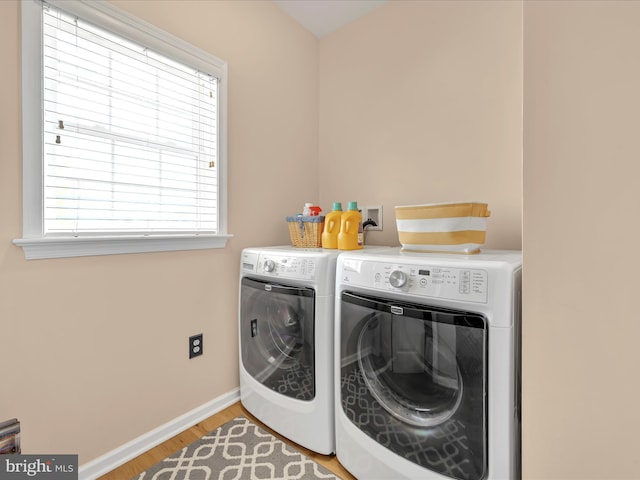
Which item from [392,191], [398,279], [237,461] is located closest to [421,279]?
[398,279]

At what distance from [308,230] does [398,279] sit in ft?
2.88

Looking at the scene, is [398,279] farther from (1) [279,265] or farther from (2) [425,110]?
(2) [425,110]

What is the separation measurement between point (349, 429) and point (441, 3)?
2296 millimetres

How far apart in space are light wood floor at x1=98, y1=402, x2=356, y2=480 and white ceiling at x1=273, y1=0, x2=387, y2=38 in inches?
101

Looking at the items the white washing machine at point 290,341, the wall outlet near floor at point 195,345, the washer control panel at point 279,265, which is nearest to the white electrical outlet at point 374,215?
the white washing machine at point 290,341

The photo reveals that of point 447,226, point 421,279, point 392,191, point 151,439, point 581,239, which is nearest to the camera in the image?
point 581,239

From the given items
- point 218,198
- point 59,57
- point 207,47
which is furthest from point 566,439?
point 207,47

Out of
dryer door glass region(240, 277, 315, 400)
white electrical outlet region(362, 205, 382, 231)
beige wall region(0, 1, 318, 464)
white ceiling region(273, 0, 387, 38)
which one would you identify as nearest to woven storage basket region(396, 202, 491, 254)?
dryer door glass region(240, 277, 315, 400)

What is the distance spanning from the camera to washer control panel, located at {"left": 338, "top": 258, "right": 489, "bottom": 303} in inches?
37.8

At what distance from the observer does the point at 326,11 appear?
2.10m

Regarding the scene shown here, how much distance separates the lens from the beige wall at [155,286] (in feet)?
3.66

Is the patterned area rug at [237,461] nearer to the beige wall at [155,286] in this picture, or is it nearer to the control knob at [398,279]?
the beige wall at [155,286]

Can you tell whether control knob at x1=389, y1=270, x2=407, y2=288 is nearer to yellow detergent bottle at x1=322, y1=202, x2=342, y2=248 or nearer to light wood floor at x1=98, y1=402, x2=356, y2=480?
yellow detergent bottle at x1=322, y1=202, x2=342, y2=248

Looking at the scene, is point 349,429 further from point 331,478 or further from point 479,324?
point 479,324
